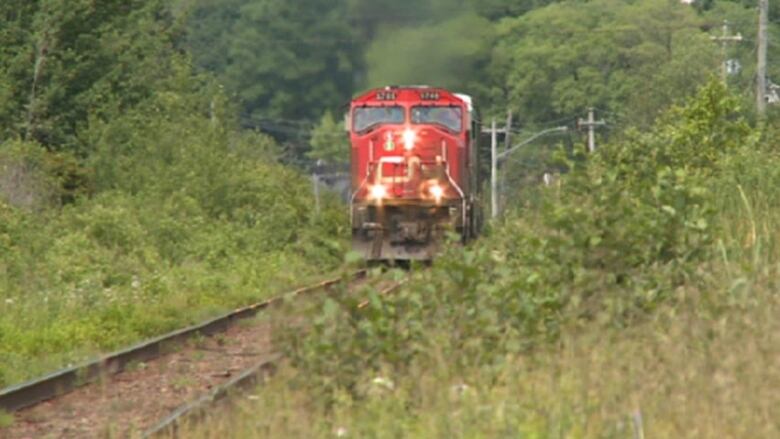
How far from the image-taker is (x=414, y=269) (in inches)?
427

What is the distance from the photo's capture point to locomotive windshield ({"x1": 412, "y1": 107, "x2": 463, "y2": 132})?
92.4ft

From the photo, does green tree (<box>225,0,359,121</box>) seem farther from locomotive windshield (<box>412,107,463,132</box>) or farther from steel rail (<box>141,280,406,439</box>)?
steel rail (<box>141,280,406,439</box>)

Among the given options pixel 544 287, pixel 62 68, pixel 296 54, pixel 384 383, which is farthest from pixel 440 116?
pixel 384 383

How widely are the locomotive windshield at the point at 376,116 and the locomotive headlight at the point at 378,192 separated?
3.45 ft

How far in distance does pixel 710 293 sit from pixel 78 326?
7.60 meters

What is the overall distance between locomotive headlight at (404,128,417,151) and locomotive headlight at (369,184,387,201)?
813 mm

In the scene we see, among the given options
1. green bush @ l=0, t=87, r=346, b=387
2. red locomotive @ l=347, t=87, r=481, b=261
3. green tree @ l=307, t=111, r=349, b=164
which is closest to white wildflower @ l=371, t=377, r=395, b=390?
green bush @ l=0, t=87, r=346, b=387

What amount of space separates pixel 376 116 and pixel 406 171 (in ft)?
3.55

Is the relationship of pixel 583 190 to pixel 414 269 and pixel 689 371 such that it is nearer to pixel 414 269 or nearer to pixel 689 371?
pixel 414 269

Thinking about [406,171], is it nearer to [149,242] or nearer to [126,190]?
[126,190]

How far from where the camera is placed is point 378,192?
28.4 meters

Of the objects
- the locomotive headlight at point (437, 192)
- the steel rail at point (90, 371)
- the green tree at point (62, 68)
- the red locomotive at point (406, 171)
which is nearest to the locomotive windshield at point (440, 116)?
the red locomotive at point (406, 171)

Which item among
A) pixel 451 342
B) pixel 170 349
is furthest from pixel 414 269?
pixel 170 349

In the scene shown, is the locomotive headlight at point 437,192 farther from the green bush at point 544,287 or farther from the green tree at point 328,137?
the green bush at point 544,287
